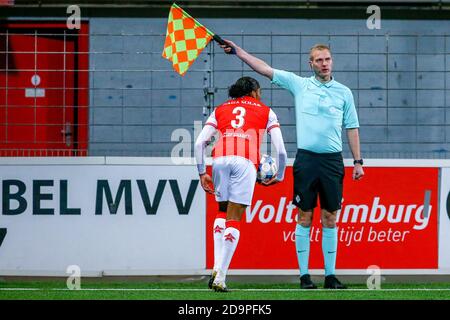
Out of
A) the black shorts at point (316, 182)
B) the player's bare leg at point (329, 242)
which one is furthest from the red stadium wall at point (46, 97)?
the player's bare leg at point (329, 242)

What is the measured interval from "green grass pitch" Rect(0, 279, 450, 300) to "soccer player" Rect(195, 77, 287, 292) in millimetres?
457

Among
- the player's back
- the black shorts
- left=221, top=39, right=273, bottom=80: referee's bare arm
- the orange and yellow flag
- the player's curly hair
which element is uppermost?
the orange and yellow flag

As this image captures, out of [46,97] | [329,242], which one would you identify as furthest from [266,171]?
[46,97]

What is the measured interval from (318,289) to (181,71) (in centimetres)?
232

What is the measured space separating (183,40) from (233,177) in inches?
61.9

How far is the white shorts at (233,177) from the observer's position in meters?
9.69

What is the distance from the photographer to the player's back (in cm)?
972

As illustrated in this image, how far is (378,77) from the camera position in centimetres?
1362

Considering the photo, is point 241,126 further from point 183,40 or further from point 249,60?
point 183,40

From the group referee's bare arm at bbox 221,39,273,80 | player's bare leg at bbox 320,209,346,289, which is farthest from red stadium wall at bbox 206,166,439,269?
referee's bare arm at bbox 221,39,273,80

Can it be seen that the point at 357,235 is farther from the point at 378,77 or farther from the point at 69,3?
the point at 69,3

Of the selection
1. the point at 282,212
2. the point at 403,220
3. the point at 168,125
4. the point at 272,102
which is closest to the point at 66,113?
the point at 168,125

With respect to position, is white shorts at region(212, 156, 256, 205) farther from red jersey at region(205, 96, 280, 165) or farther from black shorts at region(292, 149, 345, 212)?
black shorts at region(292, 149, 345, 212)

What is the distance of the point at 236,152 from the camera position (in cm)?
975
